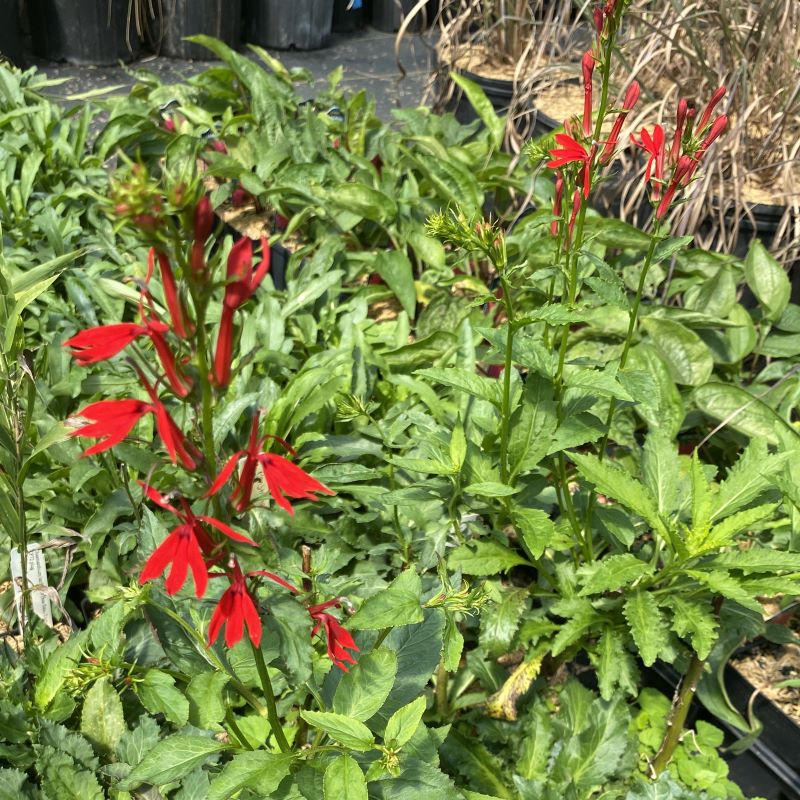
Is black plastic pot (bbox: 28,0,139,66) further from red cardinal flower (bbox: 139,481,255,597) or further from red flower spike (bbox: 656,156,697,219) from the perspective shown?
red cardinal flower (bbox: 139,481,255,597)

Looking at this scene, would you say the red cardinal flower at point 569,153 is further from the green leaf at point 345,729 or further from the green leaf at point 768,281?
the green leaf at point 768,281

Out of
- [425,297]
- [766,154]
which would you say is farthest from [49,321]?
[766,154]

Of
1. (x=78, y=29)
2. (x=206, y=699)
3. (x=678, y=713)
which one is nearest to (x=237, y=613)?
(x=206, y=699)

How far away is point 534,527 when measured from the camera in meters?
1.33

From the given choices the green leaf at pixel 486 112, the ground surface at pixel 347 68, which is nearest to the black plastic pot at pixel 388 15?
the ground surface at pixel 347 68

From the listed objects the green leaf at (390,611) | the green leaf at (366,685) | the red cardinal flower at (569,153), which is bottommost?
the green leaf at (366,685)

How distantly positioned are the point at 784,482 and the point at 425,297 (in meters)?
1.11

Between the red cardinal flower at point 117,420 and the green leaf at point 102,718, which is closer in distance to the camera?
the red cardinal flower at point 117,420

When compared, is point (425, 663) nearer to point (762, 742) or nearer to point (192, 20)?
point (762, 742)

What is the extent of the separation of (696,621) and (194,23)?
4928 millimetres

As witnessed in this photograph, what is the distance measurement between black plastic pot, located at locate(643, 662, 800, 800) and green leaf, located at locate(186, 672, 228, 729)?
79 centimetres

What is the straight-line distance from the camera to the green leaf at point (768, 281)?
202 cm

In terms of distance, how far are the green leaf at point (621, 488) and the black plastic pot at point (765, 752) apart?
0.35 metres

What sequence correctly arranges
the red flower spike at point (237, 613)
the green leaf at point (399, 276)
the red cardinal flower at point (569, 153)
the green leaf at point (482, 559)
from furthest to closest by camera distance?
the green leaf at point (399, 276)
the green leaf at point (482, 559)
the red cardinal flower at point (569, 153)
the red flower spike at point (237, 613)
